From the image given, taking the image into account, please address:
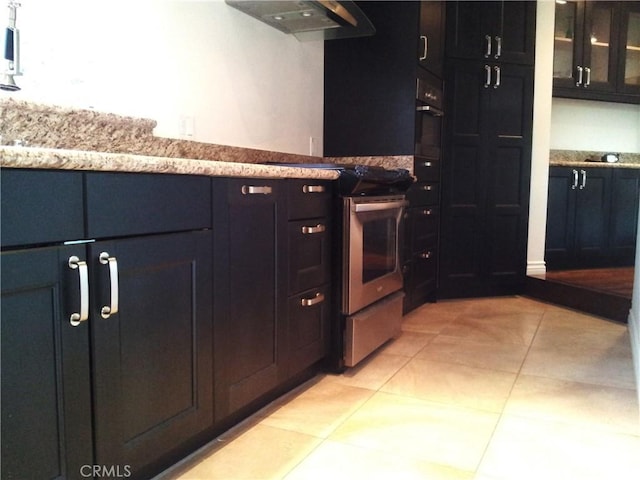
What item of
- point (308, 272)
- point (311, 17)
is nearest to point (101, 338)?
point (308, 272)

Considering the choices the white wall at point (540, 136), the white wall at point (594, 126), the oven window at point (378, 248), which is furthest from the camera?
the white wall at point (594, 126)

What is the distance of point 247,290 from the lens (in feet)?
5.35

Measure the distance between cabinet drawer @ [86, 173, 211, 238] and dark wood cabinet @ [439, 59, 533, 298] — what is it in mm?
2555

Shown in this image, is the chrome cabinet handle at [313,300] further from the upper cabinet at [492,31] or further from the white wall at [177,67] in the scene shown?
the upper cabinet at [492,31]

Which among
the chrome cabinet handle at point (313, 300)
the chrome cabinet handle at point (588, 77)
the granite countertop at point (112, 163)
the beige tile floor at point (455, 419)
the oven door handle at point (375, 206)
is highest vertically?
the chrome cabinet handle at point (588, 77)

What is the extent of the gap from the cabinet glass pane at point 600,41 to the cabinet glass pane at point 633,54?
0.72 feet

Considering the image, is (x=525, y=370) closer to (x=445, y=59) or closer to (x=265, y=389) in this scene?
(x=265, y=389)

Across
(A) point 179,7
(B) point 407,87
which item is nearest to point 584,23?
(B) point 407,87

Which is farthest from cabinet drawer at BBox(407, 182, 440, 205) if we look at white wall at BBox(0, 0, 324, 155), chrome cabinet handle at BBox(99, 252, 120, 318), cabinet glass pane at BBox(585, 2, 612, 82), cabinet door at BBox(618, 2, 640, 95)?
chrome cabinet handle at BBox(99, 252, 120, 318)

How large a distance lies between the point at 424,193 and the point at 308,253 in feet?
5.15

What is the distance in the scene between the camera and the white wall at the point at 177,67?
157 centimetres

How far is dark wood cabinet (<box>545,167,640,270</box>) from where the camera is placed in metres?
4.18

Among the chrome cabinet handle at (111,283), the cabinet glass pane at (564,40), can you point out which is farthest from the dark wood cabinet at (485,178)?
the chrome cabinet handle at (111,283)

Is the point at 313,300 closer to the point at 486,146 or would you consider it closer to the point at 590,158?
the point at 486,146
